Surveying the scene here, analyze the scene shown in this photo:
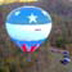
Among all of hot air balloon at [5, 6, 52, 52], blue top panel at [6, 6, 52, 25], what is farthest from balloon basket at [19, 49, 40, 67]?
blue top panel at [6, 6, 52, 25]

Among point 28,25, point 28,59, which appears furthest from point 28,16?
point 28,59

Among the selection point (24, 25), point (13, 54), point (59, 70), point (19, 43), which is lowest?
point (59, 70)

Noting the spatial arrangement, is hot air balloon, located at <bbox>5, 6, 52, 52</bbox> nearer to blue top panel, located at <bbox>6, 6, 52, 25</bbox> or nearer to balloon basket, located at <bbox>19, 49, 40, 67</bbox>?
blue top panel, located at <bbox>6, 6, 52, 25</bbox>

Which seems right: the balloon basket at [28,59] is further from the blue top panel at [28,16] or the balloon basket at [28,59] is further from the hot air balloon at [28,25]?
the blue top panel at [28,16]

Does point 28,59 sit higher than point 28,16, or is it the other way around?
point 28,16

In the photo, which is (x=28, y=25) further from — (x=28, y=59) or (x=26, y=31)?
(x=28, y=59)

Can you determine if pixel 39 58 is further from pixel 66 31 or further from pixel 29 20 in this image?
pixel 66 31

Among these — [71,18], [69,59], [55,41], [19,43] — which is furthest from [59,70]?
[71,18]

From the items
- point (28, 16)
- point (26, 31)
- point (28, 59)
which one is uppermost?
point (28, 16)
